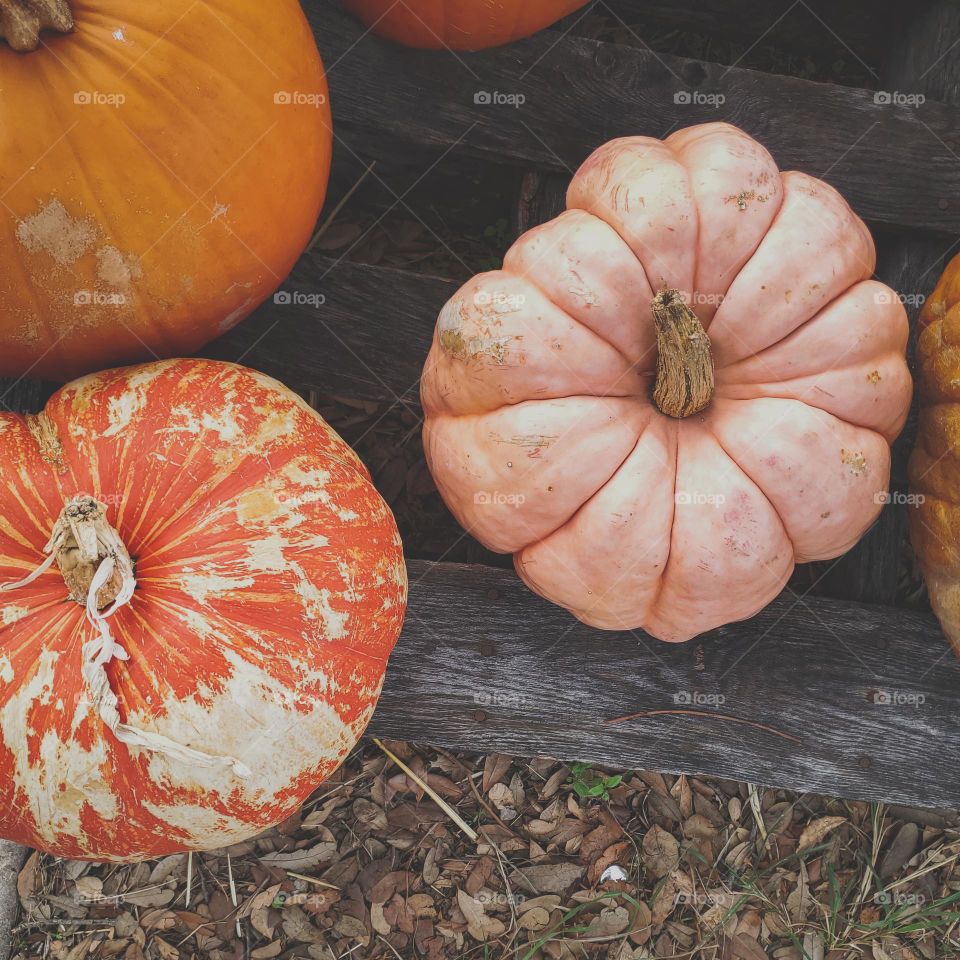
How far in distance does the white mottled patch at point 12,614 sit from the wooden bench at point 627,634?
0.65m

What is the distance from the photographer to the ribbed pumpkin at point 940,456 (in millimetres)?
1482

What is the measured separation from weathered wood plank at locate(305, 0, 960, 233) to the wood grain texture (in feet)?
0.21

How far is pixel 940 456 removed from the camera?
59.7 inches

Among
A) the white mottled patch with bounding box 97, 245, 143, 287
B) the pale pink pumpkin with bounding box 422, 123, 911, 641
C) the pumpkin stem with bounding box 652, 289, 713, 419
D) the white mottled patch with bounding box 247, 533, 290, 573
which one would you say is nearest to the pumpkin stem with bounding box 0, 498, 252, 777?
the white mottled patch with bounding box 247, 533, 290, 573

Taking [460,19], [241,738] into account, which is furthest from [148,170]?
[241,738]

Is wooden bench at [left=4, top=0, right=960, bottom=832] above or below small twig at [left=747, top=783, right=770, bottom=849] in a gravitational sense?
above

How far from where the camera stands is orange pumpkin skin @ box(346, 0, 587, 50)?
56.8 inches

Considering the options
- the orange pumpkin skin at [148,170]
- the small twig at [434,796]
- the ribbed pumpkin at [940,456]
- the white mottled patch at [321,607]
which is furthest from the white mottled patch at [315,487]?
the ribbed pumpkin at [940,456]

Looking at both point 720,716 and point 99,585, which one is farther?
point 720,716

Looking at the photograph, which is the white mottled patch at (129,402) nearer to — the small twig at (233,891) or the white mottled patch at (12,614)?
the white mottled patch at (12,614)

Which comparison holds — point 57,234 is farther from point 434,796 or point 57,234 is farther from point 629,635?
point 434,796

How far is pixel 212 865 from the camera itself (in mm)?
1948

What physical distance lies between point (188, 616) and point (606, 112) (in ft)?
3.92

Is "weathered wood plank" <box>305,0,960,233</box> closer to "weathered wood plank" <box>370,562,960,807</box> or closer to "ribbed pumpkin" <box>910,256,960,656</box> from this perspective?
"ribbed pumpkin" <box>910,256,960,656</box>
